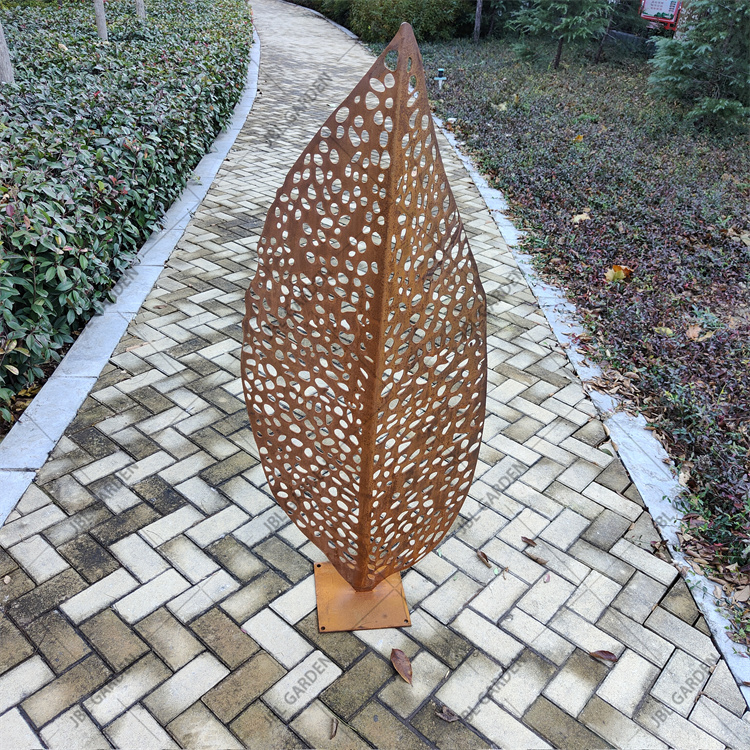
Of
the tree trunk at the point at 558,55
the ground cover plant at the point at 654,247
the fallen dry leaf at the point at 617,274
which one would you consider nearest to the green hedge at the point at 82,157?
the ground cover plant at the point at 654,247

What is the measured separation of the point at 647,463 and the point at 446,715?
→ 1858mm

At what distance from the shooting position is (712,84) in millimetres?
9195

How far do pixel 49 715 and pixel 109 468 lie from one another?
124 centimetres

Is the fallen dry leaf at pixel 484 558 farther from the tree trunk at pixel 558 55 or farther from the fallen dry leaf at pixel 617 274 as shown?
the tree trunk at pixel 558 55

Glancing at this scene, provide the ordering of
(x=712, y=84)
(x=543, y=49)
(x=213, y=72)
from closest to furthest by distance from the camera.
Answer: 1. (x=213, y=72)
2. (x=712, y=84)
3. (x=543, y=49)

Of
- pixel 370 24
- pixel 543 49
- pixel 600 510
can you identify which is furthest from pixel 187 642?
pixel 370 24

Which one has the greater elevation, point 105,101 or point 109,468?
point 105,101

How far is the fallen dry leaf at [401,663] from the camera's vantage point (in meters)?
2.37

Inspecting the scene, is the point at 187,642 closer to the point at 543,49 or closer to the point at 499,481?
the point at 499,481

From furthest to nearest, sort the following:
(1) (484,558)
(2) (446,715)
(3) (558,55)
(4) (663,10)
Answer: (3) (558,55)
(4) (663,10)
(1) (484,558)
(2) (446,715)

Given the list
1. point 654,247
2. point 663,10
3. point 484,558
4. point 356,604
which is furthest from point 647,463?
point 663,10

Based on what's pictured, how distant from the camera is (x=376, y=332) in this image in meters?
1.90

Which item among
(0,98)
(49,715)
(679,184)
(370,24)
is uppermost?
(370,24)

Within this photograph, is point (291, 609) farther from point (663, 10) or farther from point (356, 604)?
point (663, 10)
